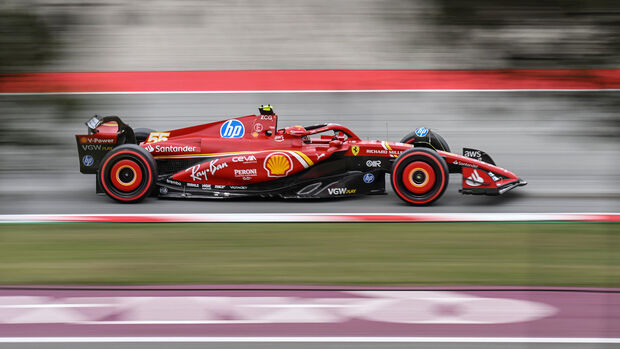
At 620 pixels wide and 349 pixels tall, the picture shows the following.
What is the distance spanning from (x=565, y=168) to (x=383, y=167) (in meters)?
2.82

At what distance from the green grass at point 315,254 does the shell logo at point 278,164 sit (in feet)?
3.80

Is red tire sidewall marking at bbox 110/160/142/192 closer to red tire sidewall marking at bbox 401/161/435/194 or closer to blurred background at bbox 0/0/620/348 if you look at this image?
blurred background at bbox 0/0/620/348

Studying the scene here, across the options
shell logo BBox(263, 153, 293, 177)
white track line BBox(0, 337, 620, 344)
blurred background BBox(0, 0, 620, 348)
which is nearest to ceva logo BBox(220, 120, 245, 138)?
shell logo BBox(263, 153, 293, 177)

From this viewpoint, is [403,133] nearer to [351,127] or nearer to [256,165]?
[351,127]

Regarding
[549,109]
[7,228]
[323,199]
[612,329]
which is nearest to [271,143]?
[323,199]

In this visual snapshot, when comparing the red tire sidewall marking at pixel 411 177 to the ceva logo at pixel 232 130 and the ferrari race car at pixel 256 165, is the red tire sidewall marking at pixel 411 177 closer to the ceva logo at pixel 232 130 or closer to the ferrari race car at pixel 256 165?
the ferrari race car at pixel 256 165

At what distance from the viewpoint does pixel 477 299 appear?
15.9ft

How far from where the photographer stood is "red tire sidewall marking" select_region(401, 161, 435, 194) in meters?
7.99

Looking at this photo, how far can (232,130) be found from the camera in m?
8.59

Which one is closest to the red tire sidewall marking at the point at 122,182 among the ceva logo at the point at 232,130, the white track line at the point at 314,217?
the white track line at the point at 314,217

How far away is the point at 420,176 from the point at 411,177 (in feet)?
0.32

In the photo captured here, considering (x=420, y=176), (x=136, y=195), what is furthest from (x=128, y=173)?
(x=420, y=176)

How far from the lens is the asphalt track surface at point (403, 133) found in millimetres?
2908

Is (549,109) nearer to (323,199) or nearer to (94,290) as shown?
(94,290)
